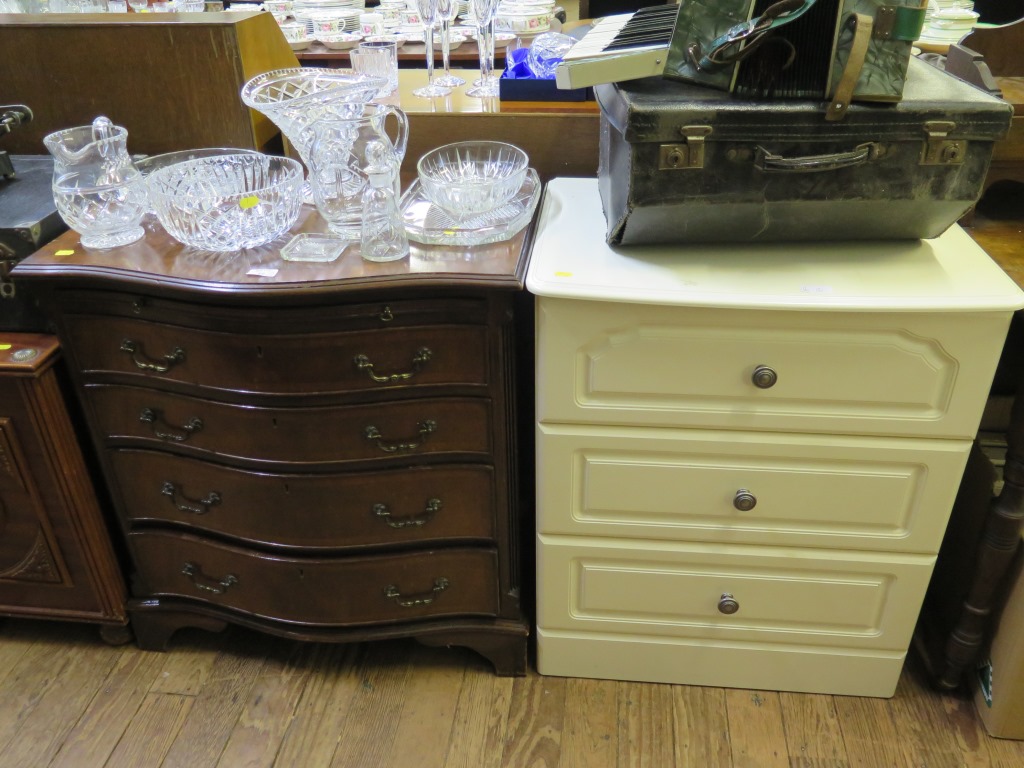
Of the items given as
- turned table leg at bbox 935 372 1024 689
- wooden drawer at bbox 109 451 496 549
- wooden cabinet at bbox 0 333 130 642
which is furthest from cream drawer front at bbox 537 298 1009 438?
wooden cabinet at bbox 0 333 130 642

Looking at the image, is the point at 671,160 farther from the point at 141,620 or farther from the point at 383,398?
the point at 141,620

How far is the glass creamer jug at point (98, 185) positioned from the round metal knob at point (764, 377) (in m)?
→ 0.91

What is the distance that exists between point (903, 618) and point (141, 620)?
50.9 inches

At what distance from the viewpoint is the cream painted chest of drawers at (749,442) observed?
1069 mm

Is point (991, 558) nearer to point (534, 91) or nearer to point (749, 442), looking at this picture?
point (749, 442)

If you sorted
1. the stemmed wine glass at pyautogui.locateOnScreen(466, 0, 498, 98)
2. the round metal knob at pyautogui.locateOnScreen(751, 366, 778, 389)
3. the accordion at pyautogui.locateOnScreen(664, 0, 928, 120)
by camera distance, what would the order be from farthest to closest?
the stemmed wine glass at pyautogui.locateOnScreen(466, 0, 498, 98) → the round metal knob at pyautogui.locateOnScreen(751, 366, 778, 389) → the accordion at pyautogui.locateOnScreen(664, 0, 928, 120)

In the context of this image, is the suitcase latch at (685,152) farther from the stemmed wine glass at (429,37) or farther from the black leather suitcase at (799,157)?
the stemmed wine glass at (429,37)

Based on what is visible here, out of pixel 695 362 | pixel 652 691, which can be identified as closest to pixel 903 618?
pixel 652 691

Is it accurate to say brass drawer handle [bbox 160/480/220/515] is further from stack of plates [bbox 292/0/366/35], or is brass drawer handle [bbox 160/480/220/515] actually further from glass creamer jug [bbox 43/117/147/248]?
stack of plates [bbox 292/0/366/35]

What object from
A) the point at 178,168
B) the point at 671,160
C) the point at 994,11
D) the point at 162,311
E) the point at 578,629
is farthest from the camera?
the point at 994,11

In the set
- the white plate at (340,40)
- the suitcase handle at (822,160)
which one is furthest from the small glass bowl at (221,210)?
the white plate at (340,40)

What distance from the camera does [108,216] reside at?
121 cm

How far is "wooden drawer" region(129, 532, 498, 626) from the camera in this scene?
134cm

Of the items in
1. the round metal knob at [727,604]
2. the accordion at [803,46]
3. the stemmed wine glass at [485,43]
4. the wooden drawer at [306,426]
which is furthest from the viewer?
the stemmed wine glass at [485,43]
